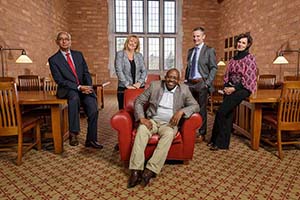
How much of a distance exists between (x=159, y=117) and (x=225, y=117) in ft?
3.21

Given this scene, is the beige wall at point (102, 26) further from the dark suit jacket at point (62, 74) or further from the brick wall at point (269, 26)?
the dark suit jacket at point (62, 74)

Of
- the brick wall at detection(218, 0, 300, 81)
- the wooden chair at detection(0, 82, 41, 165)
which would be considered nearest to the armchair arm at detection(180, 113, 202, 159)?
the wooden chair at detection(0, 82, 41, 165)

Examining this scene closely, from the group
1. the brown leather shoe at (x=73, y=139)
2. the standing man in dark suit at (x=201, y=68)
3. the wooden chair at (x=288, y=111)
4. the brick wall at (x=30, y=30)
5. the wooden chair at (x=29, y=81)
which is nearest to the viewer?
the wooden chair at (x=288, y=111)

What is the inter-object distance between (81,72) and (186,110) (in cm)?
151

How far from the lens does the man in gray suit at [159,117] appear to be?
229cm

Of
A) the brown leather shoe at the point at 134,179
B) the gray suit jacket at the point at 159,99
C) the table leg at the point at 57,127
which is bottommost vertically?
the brown leather shoe at the point at 134,179

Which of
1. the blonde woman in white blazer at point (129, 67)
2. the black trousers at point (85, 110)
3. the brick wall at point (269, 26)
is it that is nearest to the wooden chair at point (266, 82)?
the brick wall at point (269, 26)

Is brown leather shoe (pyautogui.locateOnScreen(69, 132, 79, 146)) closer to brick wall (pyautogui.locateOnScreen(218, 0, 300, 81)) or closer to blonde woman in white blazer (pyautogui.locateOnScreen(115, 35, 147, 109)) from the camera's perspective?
blonde woman in white blazer (pyautogui.locateOnScreen(115, 35, 147, 109))

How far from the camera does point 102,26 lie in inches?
344

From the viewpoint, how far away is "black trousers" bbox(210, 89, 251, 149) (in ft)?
9.82

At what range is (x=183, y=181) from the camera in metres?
2.33

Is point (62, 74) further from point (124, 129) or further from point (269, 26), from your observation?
point (269, 26)

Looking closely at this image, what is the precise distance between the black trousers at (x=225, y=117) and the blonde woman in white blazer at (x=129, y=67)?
3.56ft

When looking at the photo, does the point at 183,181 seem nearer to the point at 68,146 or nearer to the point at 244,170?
the point at 244,170
